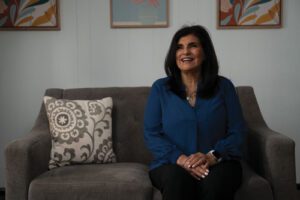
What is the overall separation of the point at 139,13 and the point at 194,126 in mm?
1213

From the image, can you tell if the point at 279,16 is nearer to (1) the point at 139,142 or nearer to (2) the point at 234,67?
(2) the point at 234,67

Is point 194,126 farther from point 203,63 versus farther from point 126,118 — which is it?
point 126,118

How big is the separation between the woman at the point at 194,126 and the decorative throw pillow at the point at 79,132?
0.99 feet

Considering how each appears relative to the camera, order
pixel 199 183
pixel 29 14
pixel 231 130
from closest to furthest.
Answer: pixel 199 183, pixel 231 130, pixel 29 14

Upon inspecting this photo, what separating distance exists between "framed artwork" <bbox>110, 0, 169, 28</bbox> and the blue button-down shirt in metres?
0.92

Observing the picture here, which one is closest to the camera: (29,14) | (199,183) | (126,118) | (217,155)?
(199,183)

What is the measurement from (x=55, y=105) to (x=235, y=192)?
1.11 m

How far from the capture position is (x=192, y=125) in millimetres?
2055

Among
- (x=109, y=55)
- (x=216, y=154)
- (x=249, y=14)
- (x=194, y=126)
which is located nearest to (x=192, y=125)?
(x=194, y=126)

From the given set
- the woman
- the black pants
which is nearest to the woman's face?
the woman

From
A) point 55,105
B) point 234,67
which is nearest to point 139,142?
point 55,105

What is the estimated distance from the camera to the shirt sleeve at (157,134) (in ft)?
6.63

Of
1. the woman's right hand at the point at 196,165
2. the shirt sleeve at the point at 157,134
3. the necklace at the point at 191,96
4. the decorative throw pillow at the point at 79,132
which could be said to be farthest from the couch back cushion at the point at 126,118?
the woman's right hand at the point at 196,165

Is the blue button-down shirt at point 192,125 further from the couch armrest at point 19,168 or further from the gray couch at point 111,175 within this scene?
the couch armrest at point 19,168
